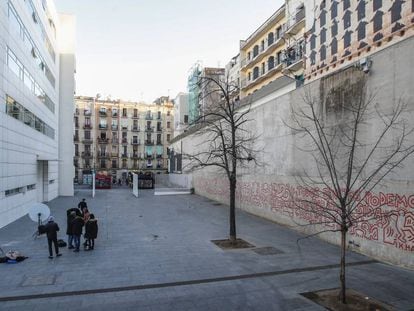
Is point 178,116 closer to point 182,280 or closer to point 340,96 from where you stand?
point 340,96

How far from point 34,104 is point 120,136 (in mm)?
48893

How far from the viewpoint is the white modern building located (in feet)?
62.0

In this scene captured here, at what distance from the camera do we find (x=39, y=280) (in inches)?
378

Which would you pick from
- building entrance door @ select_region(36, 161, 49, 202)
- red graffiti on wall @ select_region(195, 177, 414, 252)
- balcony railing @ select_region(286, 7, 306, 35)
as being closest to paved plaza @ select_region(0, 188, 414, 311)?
red graffiti on wall @ select_region(195, 177, 414, 252)

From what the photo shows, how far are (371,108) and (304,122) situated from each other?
461 cm

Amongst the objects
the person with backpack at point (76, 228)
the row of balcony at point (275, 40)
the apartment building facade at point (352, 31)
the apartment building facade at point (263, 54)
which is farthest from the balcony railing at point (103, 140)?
the person with backpack at point (76, 228)

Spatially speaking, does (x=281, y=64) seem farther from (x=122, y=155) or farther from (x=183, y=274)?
(x=122, y=155)

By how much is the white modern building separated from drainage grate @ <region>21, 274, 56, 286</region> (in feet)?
32.7

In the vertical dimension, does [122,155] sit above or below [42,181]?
above

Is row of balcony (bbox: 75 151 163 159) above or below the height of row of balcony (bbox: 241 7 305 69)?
below

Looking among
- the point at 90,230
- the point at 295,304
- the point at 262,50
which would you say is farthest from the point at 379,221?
the point at 262,50

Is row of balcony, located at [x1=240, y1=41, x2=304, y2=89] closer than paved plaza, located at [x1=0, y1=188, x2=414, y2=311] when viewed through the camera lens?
No

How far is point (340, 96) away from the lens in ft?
46.5

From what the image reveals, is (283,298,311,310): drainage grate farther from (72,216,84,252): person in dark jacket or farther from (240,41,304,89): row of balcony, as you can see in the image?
(240,41,304,89): row of balcony
